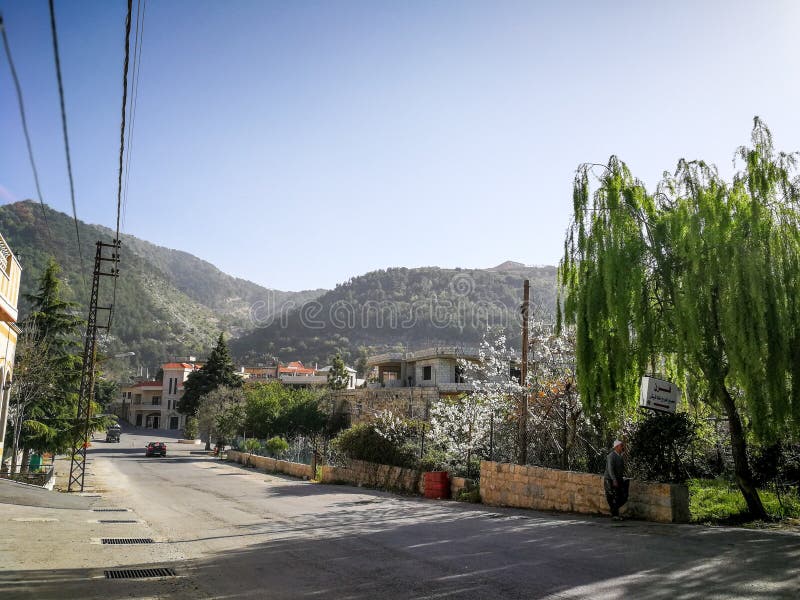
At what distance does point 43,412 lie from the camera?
3123 cm

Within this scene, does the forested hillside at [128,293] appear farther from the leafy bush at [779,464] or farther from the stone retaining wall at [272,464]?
the leafy bush at [779,464]

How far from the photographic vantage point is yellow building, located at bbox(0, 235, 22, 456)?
18891mm

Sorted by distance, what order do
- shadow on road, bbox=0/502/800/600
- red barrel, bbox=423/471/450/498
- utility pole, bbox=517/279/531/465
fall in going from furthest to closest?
red barrel, bbox=423/471/450/498, utility pole, bbox=517/279/531/465, shadow on road, bbox=0/502/800/600

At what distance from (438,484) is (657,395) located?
961 centimetres

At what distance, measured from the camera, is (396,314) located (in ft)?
451

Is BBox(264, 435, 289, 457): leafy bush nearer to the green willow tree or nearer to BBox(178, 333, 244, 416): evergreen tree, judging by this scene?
the green willow tree

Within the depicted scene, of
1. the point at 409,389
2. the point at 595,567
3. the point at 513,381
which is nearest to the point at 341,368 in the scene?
the point at 409,389

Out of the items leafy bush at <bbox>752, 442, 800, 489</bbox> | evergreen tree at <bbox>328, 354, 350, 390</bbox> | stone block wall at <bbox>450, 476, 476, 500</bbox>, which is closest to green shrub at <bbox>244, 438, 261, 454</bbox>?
evergreen tree at <bbox>328, 354, 350, 390</bbox>

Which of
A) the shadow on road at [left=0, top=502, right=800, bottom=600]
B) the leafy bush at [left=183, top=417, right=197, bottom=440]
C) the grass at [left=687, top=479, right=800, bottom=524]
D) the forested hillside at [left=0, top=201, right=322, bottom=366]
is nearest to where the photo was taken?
the shadow on road at [left=0, top=502, right=800, bottom=600]

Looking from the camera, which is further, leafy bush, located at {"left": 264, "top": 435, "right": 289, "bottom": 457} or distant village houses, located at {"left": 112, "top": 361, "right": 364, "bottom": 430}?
distant village houses, located at {"left": 112, "top": 361, "right": 364, "bottom": 430}

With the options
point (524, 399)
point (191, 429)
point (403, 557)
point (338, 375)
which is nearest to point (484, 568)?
point (403, 557)

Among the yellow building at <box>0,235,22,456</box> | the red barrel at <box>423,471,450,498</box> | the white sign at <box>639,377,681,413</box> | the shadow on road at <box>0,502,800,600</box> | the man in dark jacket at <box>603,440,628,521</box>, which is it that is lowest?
the red barrel at <box>423,471,450,498</box>

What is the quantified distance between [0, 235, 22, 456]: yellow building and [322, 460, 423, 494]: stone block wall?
13642 millimetres

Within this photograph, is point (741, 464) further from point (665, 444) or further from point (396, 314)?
point (396, 314)
